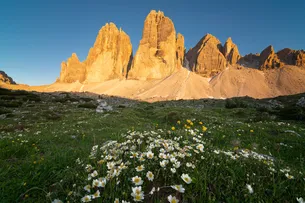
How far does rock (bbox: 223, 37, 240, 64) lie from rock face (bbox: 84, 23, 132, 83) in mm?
115492

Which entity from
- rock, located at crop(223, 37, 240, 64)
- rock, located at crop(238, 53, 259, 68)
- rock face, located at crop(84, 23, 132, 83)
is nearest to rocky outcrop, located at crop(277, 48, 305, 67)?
rock, located at crop(238, 53, 259, 68)

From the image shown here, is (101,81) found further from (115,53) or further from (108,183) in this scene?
(108,183)

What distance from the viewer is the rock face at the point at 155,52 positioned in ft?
512

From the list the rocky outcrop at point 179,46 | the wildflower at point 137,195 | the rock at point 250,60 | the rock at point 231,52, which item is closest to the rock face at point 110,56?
the rocky outcrop at point 179,46

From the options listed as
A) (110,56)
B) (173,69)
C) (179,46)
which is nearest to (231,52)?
(179,46)

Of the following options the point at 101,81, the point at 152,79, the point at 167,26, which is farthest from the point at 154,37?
the point at 101,81

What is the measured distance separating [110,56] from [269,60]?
16165 cm

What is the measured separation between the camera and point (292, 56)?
532ft

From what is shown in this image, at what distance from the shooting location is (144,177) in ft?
9.18

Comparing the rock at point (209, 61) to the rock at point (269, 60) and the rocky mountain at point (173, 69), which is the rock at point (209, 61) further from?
the rock at point (269, 60)

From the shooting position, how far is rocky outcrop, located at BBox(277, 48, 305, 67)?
504 ft

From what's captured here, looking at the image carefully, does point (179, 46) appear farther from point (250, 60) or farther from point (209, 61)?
point (250, 60)

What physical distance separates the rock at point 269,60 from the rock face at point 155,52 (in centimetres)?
8847

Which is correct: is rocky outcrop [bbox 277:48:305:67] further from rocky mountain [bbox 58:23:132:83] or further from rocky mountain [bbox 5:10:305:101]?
rocky mountain [bbox 58:23:132:83]
